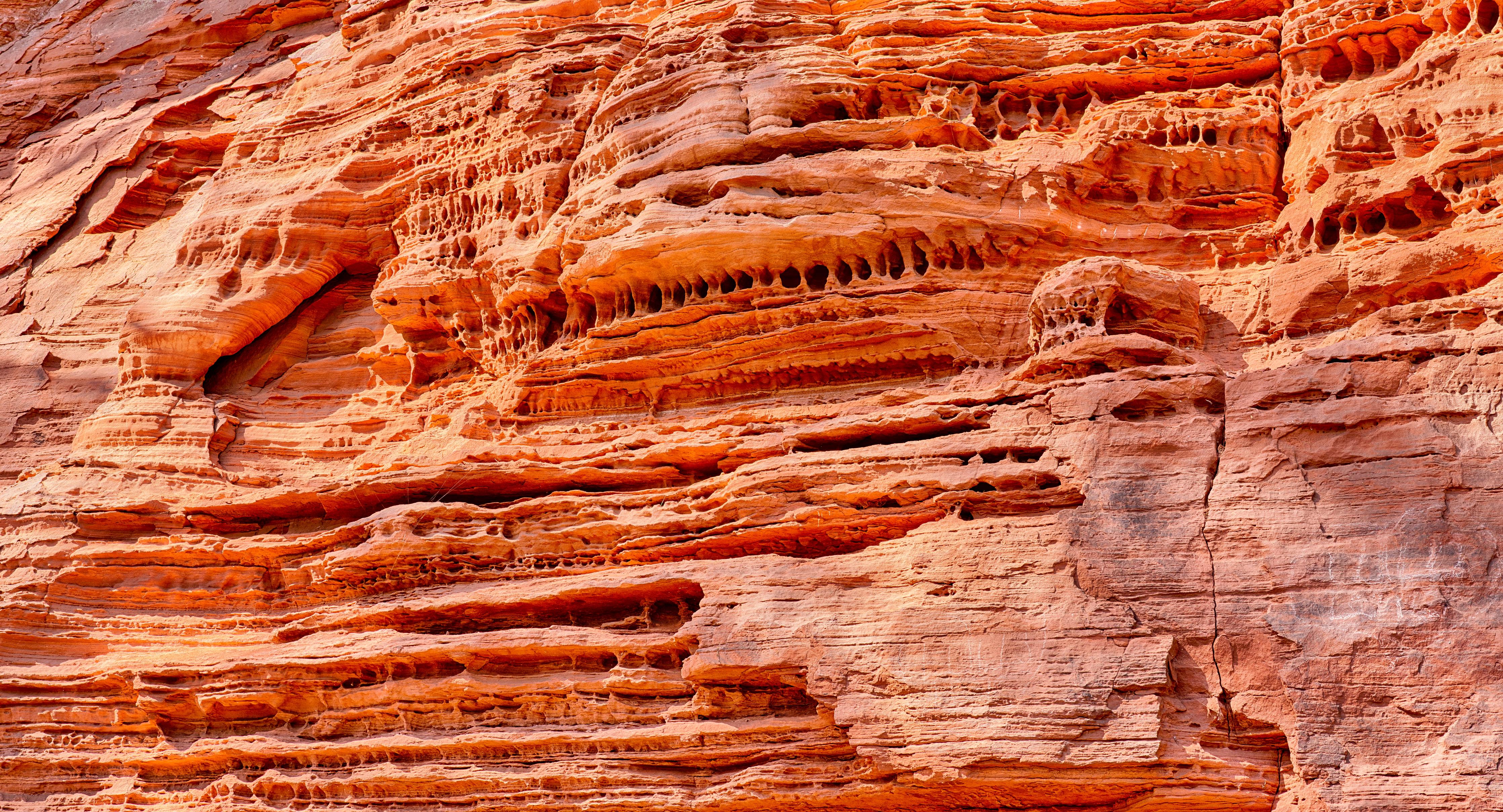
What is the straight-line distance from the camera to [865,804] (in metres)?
9.90

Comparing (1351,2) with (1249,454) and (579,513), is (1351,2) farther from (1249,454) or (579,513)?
(579,513)

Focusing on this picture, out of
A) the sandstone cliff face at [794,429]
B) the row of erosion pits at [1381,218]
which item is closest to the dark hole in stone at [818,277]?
the sandstone cliff face at [794,429]

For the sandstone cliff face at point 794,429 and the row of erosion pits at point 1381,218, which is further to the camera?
the row of erosion pits at point 1381,218

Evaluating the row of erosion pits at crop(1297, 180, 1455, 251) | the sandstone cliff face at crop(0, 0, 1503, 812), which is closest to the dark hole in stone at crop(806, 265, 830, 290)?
the sandstone cliff face at crop(0, 0, 1503, 812)

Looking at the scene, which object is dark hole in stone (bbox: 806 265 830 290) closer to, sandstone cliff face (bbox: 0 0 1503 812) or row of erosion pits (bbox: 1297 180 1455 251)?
sandstone cliff face (bbox: 0 0 1503 812)

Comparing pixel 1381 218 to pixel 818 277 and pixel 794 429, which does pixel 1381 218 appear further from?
pixel 794 429

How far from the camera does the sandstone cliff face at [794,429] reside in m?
9.08

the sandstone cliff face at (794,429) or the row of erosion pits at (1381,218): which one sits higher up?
the row of erosion pits at (1381,218)

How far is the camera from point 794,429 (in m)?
11.8

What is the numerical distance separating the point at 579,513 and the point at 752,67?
16.0ft

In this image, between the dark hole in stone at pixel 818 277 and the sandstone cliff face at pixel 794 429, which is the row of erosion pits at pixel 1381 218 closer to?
the sandstone cliff face at pixel 794 429

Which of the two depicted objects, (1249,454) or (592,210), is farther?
(592,210)

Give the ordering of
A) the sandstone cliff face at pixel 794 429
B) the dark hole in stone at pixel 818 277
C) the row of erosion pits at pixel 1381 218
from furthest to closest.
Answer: the dark hole in stone at pixel 818 277 < the row of erosion pits at pixel 1381 218 < the sandstone cliff face at pixel 794 429

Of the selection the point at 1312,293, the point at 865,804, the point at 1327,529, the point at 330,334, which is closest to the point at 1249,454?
the point at 1327,529
